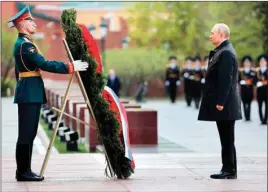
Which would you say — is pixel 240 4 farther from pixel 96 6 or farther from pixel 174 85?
pixel 96 6

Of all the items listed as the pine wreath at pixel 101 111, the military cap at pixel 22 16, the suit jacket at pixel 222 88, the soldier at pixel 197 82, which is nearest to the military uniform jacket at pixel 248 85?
the soldier at pixel 197 82

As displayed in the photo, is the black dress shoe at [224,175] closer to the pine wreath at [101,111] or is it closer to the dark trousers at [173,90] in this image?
the pine wreath at [101,111]

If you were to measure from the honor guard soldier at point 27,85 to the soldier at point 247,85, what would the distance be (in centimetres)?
1607

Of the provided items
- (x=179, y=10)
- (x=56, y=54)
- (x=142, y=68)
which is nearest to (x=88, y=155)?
(x=56, y=54)

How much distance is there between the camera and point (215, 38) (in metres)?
11.7

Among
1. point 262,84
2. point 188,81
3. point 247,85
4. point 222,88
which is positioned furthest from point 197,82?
point 222,88

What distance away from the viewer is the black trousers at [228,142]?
1166 centimetres

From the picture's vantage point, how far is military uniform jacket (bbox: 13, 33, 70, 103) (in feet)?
36.7

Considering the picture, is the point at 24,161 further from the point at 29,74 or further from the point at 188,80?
the point at 188,80

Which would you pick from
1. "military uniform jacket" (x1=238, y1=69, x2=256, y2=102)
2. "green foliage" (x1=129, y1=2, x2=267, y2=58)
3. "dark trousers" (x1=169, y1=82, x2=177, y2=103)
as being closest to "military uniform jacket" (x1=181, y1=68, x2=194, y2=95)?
"dark trousers" (x1=169, y1=82, x2=177, y2=103)

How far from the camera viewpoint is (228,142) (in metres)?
11.7

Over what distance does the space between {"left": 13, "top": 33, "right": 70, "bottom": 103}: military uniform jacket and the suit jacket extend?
63.9 inches

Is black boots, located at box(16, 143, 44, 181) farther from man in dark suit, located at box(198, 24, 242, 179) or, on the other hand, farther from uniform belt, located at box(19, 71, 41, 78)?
man in dark suit, located at box(198, 24, 242, 179)

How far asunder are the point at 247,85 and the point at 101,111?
16.3 m
